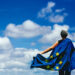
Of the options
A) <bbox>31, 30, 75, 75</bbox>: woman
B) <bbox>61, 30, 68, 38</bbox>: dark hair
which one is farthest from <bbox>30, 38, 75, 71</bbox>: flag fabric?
<bbox>61, 30, 68, 38</bbox>: dark hair

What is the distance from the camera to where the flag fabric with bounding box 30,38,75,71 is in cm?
1115

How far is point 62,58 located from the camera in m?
11.3

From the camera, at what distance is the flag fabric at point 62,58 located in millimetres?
11148

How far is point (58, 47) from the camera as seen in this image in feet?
37.2

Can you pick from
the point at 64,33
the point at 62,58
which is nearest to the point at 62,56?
the point at 62,58

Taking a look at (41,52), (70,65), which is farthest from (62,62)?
(41,52)

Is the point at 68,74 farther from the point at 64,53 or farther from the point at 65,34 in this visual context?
the point at 65,34

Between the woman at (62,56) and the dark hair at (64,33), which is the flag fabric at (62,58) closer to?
the woman at (62,56)

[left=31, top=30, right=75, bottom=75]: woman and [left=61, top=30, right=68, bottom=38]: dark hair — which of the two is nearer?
[left=61, top=30, right=68, bottom=38]: dark hair

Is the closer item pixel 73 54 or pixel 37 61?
pixel 73 54

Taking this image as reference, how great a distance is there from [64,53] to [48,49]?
0.68 meters

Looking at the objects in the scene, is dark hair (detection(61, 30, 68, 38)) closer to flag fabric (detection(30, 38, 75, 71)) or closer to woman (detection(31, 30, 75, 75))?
woman (detection(31, 30, 75, 75))

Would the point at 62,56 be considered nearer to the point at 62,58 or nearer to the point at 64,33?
the point at 62,58

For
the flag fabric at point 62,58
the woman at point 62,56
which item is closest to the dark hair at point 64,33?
the woman at point 62,56
